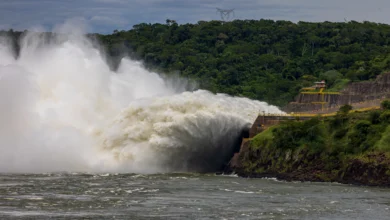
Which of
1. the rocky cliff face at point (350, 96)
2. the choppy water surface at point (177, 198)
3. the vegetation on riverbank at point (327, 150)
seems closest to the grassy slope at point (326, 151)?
the vegetation on riverbank at point (327, 150)

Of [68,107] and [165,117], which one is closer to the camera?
[165,117]

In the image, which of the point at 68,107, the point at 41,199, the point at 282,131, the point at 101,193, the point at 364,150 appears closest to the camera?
the point at 41,199

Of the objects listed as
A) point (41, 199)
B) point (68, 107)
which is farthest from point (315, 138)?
point (41, 199)

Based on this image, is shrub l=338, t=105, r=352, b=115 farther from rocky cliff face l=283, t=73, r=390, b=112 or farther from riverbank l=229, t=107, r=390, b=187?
rocky cliff face l=283, t=73, r=390, b=112

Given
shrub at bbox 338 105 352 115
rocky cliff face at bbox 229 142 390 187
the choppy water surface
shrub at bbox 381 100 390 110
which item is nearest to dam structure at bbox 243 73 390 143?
shrub at bbox 338 105 352 115

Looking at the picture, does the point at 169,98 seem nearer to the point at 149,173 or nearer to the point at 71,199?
the point at 149,173

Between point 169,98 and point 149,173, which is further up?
point 169,98
